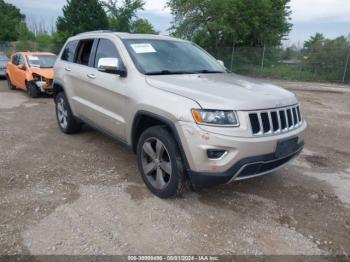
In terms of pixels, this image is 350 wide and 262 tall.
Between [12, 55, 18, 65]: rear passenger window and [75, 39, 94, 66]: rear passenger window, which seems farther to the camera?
[12, 55, 18, 65]: rear passenger window

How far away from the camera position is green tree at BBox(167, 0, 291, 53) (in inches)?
831

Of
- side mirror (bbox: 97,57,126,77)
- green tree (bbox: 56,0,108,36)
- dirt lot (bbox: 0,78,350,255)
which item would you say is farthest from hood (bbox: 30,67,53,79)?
green tree (bbox: 56,0,108,36)

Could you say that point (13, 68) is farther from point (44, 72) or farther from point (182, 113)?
point (182, 113)

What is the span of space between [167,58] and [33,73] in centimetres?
730

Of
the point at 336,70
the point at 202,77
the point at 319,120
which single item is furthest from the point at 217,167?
the point at 336,70

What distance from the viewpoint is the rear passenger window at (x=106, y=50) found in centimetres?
420

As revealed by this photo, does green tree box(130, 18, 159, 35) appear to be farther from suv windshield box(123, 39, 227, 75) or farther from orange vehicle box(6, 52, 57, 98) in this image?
suv windshield box(123, 39, 227, 75)

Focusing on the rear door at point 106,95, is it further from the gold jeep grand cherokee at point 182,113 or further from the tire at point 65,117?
the tire at point 65,117

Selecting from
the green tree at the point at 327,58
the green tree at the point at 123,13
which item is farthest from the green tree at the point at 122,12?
the green tree at the point at 327,58

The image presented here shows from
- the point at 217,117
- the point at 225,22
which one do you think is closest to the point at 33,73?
the point at 217,117

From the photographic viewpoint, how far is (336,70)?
58.2 ft

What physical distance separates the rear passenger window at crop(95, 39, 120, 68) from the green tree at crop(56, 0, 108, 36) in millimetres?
23304

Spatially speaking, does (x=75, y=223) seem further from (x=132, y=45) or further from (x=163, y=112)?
(x=132, y=45)

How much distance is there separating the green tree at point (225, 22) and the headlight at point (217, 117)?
19.4 m
